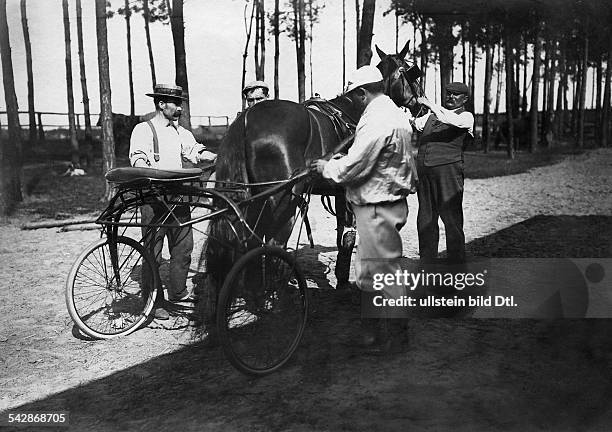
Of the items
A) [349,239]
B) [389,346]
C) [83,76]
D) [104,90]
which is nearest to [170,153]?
[349,239]

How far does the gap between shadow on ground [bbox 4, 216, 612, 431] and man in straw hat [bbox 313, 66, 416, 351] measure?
43 cm

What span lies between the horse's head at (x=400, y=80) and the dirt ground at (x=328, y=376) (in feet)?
5.87

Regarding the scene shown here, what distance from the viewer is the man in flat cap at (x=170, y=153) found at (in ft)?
14.0

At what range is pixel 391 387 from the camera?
303 cm

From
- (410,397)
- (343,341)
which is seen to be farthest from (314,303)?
(410,397)

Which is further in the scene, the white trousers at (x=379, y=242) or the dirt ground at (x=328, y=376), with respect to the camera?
the white trousers at (x=379, y=242)

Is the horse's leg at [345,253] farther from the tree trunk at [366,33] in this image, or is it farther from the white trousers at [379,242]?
the white trousers at [379,242]

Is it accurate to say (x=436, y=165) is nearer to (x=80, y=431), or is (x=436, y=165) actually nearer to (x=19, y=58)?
(x=80, y=431)

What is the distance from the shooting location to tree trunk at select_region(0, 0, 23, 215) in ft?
28.2

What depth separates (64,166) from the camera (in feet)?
50.6

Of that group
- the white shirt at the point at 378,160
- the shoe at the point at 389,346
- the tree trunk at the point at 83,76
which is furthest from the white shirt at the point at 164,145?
the tree trunk at the point at 83,76

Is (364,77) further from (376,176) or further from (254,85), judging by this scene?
(254,85)

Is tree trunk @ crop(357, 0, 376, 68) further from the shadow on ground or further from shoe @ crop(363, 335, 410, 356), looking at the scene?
shoe @ crop(363, 335, 410, 356)

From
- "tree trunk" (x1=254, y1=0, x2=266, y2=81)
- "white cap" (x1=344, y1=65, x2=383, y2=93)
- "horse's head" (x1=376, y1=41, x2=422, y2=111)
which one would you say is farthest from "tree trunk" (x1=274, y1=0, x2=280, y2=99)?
"white cap" (x1=344, y1=65, x2=383, y2=93)
